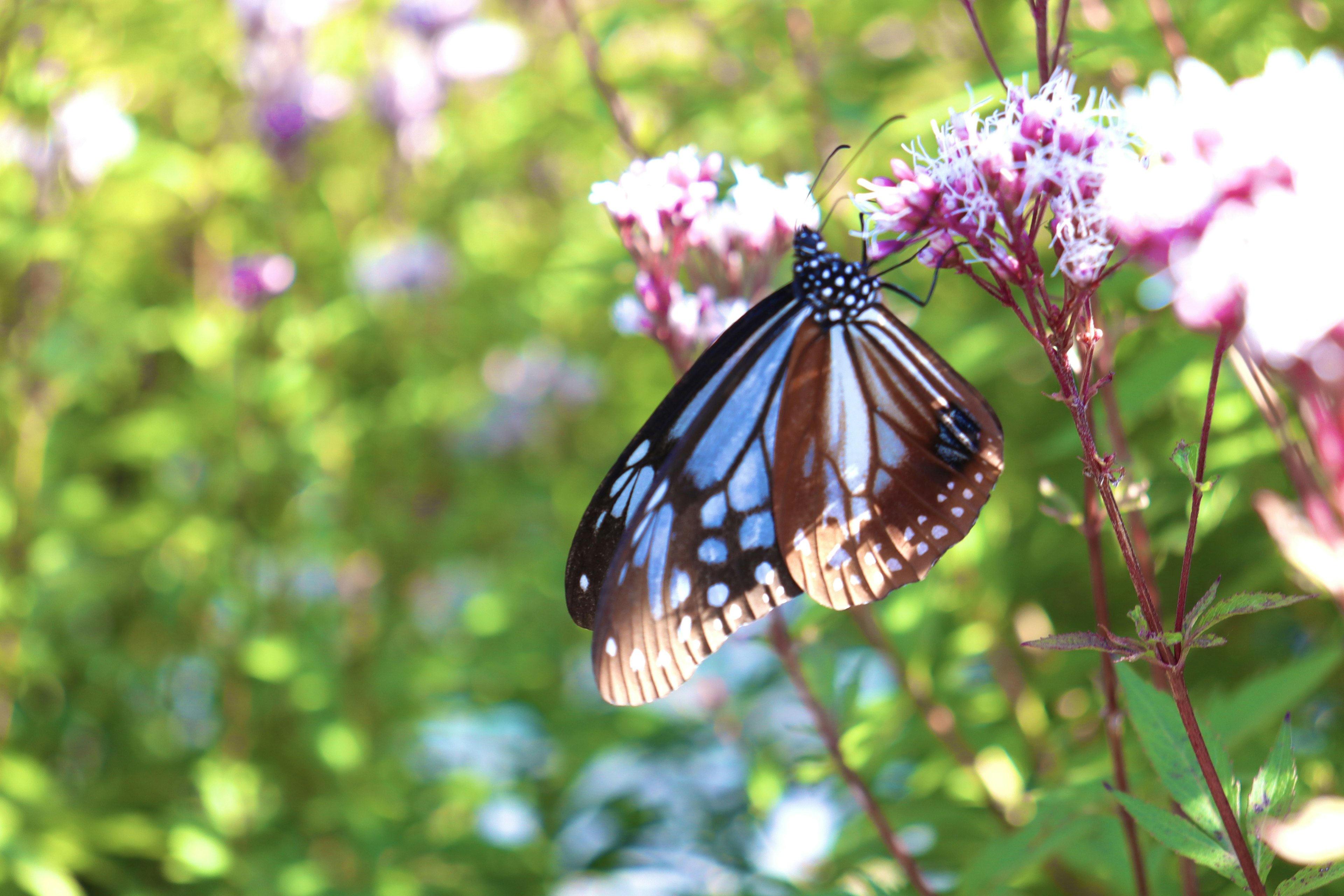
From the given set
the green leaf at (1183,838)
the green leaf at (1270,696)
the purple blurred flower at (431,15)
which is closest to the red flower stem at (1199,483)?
the green leaf at (1183,838)

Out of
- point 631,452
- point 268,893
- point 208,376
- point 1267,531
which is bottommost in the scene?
point 268,893

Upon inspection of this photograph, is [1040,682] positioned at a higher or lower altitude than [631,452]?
lower

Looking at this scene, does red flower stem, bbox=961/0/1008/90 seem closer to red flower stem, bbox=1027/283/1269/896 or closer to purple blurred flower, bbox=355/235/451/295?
red flower stem, bbox=1027/283/1269/896

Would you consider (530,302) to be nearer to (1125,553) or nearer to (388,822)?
(388,822)

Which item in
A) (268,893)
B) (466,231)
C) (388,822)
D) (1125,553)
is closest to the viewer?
(1125,553)

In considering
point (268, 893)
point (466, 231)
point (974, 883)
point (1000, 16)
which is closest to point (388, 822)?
point (268, 893)

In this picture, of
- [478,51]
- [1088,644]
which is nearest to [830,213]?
[1088,644]

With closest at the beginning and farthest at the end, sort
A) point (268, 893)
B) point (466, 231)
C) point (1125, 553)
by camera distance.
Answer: point (1125, 553) → point (268, 893) → point (466, 231)
